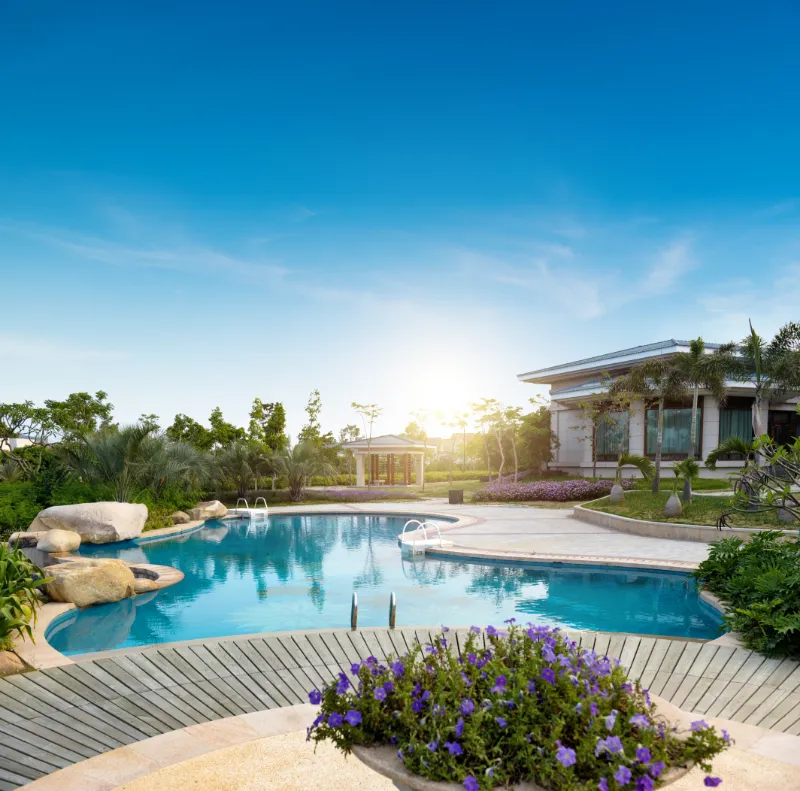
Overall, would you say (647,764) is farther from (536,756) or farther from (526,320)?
(526,320)

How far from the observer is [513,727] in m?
2.52

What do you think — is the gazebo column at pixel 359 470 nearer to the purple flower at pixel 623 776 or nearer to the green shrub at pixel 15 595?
the green shrub at pixel 15 595

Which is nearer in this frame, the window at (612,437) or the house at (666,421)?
the house at (666,421)

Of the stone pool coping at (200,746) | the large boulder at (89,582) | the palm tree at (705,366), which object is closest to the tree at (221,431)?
the palm tree at (705,366)

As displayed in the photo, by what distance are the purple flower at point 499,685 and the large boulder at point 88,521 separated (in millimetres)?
13652

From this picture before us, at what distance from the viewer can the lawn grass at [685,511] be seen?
1343 centimetres

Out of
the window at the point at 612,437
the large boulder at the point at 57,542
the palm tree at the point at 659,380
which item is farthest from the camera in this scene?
the window at the point at 612,437

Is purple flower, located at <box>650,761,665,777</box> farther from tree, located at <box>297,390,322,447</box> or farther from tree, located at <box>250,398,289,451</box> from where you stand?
tree, located at <box>297,390,322,447</box>

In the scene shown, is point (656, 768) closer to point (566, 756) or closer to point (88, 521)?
point (566, 756)

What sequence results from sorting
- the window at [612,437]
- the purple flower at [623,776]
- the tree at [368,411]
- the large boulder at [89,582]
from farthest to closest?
the tree at [368,411] → the window at [612,437] → the large boulder at [89,582] → the purple flower at [623,776]

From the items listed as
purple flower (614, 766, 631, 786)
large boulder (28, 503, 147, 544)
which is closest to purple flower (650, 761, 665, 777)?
purple flower (614, 766, 631, 786)

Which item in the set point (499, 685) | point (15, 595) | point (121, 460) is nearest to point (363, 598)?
point (15, 595)

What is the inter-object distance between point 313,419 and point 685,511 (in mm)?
23403

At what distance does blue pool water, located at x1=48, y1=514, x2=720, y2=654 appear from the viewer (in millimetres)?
8180
